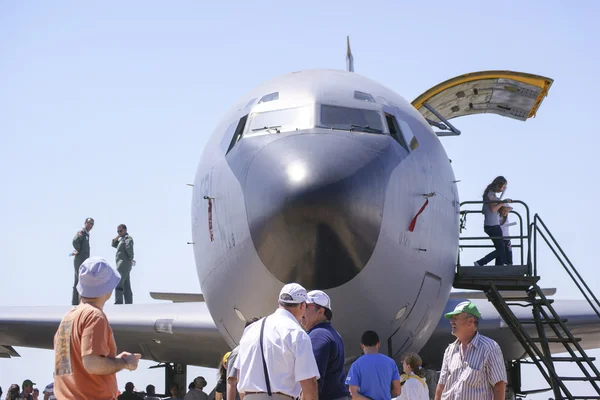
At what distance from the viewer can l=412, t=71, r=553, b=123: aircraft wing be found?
1510 centimetres

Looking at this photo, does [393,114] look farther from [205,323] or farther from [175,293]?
[175,293]

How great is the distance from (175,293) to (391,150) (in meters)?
8.59

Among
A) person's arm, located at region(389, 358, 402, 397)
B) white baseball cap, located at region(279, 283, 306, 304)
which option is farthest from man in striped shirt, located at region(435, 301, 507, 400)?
white baseball cap, located at region(279, 283, 306, 304)

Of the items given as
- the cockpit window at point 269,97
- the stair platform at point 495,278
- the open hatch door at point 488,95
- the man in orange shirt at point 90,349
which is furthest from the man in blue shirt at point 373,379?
the open hatch door at point 488,95

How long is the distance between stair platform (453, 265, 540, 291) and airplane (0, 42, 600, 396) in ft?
3.36

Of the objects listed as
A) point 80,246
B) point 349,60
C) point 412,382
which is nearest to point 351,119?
point 412,382

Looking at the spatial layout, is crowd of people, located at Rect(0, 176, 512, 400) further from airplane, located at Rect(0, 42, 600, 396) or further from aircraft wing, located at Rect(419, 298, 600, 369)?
aircraft wing, located at Rect(419, 298, 600, 369)

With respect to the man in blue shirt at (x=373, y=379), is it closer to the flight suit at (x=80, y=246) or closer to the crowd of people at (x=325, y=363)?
the crowd of people at (x=325, y=363)

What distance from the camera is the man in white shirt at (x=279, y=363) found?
6297mm

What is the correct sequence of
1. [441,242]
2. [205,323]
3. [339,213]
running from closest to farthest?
[339,213] < [441,242] < [205,323]

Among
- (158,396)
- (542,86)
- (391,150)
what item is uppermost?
(542,86)

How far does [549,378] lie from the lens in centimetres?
1119

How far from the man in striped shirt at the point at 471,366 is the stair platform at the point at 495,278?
421 cm

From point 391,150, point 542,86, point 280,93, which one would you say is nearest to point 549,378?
point 391,150
